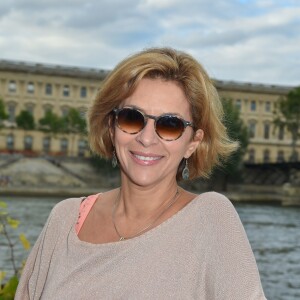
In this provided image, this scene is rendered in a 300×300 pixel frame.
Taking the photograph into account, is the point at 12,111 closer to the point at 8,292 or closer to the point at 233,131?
the point at 8,292

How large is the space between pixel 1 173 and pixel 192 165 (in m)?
49.3

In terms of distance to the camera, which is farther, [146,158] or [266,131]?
[266,131]

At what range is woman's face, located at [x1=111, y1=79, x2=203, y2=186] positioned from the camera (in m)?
2.09

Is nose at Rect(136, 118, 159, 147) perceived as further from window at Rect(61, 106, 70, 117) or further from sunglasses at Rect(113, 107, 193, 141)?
window at Rect(61, 106, 70, 117)

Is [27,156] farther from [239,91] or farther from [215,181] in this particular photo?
[239,91]

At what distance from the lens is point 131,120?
208 centimetres

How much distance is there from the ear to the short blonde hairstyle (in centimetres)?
1

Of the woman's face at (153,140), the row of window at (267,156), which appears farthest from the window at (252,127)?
the woman's face at (153,140)

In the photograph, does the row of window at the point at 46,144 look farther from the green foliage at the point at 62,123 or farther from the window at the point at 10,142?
the green foliage at the point at 62,123

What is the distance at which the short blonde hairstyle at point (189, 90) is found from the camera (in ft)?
6.88

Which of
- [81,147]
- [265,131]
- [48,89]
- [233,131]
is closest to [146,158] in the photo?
[233,131]

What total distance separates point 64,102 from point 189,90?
6553 cm

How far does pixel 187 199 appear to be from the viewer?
2.08 m

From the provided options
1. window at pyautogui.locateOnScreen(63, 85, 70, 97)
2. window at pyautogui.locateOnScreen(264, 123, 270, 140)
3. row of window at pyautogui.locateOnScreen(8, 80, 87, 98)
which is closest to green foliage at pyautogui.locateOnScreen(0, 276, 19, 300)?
row of window at pyautogui.locateOnScreen(8, 80, 87, 98)
